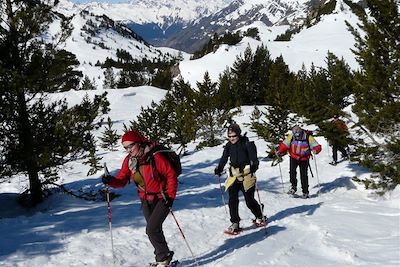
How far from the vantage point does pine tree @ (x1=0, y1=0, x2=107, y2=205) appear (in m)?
10.6

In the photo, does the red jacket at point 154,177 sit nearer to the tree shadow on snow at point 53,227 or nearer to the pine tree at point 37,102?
the tree shadow on snow at point 53,227

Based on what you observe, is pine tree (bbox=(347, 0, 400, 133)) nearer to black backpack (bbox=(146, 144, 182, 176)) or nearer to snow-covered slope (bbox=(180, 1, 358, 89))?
black backpack (bbox=(146, 144, 182, 176))

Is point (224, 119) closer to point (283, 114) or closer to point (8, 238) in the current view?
point (283, 114)

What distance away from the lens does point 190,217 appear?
9.22 metres

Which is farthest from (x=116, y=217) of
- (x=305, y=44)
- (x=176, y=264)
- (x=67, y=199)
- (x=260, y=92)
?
(x=305, y=44)

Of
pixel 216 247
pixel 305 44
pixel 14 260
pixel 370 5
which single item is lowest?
pixel 216 247

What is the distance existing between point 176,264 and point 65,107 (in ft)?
23.7

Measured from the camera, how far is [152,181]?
233 inches

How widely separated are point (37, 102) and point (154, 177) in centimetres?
706

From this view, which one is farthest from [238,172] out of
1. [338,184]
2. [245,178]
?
[338,184]

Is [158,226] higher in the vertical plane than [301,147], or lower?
lower

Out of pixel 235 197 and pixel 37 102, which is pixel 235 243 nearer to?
pixel 235 197

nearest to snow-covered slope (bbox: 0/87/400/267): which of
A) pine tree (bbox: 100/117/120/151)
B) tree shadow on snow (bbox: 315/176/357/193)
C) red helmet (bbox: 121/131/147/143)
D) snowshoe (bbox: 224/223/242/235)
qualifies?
snowshoe (bbox: 224/223/242/235)

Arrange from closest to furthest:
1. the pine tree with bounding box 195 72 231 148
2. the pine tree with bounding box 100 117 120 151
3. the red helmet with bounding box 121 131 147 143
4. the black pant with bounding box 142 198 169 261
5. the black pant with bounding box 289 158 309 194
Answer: the red helmet with bounding box 121 131 147 143, the black pant with bounding box 142 198 169 261, the black pant with bounding box 289 158 309 194, the pine tree with bounding box 195 72 231 148, the pine tree with bounding box 100 117 120 151
